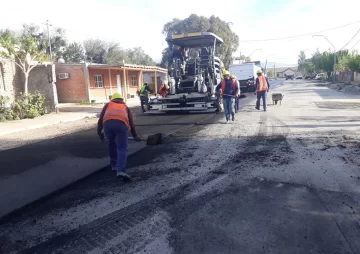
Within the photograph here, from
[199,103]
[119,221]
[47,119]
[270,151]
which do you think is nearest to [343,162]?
[270,151]

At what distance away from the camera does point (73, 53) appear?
4847cm

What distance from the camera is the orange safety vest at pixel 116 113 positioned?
16.6 ft

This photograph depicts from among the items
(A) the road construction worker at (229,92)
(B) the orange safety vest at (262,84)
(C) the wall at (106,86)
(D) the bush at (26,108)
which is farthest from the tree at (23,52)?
(B) the orange safety vest at (262,84)

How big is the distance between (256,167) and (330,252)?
2.60 m

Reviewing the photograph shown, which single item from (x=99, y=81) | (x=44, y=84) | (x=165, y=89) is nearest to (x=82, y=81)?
(x=99, y=81)

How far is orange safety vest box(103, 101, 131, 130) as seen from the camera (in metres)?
5.05

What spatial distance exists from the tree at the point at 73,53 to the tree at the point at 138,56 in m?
9.67

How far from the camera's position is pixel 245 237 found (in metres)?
3.09

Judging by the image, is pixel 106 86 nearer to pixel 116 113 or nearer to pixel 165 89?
pixel 165 89

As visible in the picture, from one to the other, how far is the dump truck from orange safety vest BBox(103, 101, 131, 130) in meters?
7.98

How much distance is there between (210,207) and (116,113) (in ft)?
7.37

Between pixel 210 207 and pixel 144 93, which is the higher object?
pixel 144 93

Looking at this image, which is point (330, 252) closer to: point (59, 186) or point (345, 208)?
point (345, 208)

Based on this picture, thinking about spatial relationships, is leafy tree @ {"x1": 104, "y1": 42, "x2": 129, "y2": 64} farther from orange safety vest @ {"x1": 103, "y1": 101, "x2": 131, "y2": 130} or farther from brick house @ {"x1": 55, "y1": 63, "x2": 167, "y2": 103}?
orange safety vest @ {"x1": 103, "y1": 101, "x2": 131, "y2": 130}
